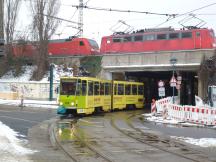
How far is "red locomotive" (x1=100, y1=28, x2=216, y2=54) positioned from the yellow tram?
579cm

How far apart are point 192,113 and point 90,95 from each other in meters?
7.30

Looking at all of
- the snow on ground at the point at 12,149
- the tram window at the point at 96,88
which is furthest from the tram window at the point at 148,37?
the snow on ground at the point at 12,149

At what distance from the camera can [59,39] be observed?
58531mm

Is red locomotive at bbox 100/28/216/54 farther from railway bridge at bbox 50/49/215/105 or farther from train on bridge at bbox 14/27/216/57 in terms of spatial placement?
railway bridge at bbox 50/49/215/105

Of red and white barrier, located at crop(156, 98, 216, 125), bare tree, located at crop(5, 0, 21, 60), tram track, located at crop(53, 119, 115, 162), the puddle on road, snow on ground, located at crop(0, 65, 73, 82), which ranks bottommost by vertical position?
tram track, located at crop(53, 119, 115, 162)

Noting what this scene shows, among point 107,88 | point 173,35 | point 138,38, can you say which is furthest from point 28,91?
point 107,88

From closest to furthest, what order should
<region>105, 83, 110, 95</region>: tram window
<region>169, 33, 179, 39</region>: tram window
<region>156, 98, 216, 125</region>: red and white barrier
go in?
<region>156, 98, 216, 125</region>: red and white barrier
<region>105, 83, 110, 95</region>: tram window
<region>169, 33, 179, 39</region>: tram window

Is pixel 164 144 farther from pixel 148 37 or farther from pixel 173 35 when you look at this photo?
pixel 148 37

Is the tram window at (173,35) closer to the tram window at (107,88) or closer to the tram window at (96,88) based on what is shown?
the tram window at (107,88)

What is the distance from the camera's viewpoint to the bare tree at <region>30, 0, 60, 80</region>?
57719 millimetres

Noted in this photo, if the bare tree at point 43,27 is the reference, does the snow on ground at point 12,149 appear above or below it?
below

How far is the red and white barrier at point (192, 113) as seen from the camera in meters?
27.0

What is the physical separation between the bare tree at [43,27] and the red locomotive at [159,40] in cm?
1209

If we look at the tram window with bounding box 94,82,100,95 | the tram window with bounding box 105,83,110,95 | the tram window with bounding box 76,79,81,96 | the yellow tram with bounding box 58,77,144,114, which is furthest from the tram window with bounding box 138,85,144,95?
the tram window with bounding box 76,79,81,96
